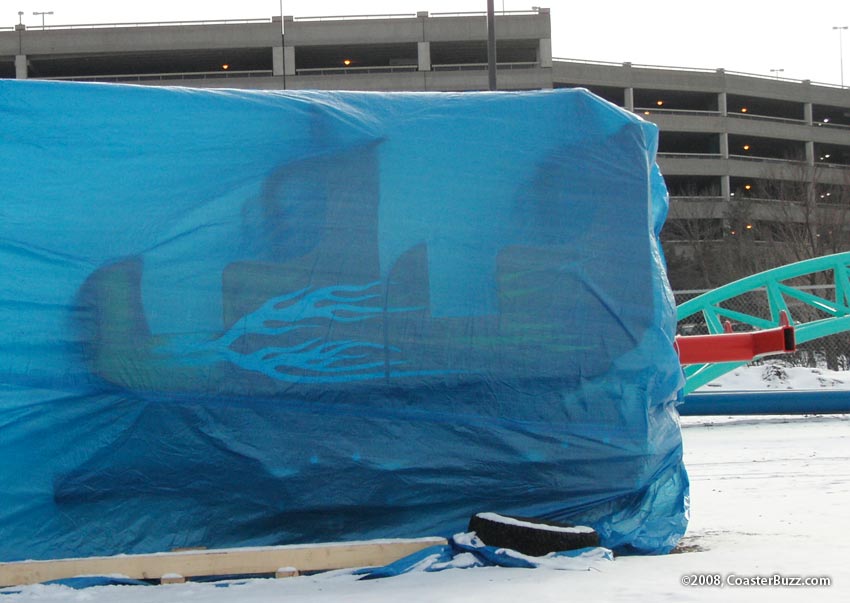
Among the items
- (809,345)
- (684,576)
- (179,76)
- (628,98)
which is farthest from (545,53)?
(684,576)

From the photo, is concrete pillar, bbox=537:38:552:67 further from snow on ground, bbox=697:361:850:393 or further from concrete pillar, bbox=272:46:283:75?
snow on ground, bbox=697:361:850:393

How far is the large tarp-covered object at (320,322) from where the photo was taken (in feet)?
16.6

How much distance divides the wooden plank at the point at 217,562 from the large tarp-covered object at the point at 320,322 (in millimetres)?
221

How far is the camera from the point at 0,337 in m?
5.01

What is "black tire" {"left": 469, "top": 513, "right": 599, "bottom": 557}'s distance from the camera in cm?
498

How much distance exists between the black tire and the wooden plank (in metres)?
0.41

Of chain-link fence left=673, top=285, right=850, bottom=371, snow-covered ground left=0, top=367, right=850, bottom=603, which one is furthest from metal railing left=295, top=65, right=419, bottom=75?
snow-covered ground left=0, top=367, right=850, bottom=603

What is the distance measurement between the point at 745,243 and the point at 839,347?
1157 cm

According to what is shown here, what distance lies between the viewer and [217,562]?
4840 millimetres

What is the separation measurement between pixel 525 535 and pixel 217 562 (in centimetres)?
159

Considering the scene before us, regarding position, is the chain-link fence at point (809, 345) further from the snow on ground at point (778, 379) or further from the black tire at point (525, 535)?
the black tire at point (525, 535)

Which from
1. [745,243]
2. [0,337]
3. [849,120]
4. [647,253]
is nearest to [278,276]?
[0,337]

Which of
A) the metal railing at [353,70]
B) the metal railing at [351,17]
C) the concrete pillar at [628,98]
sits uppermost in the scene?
the metal railing at [351,17]

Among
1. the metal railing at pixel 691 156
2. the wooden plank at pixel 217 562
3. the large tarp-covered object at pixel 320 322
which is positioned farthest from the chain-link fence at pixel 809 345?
the metal railing at pixel 691 156
